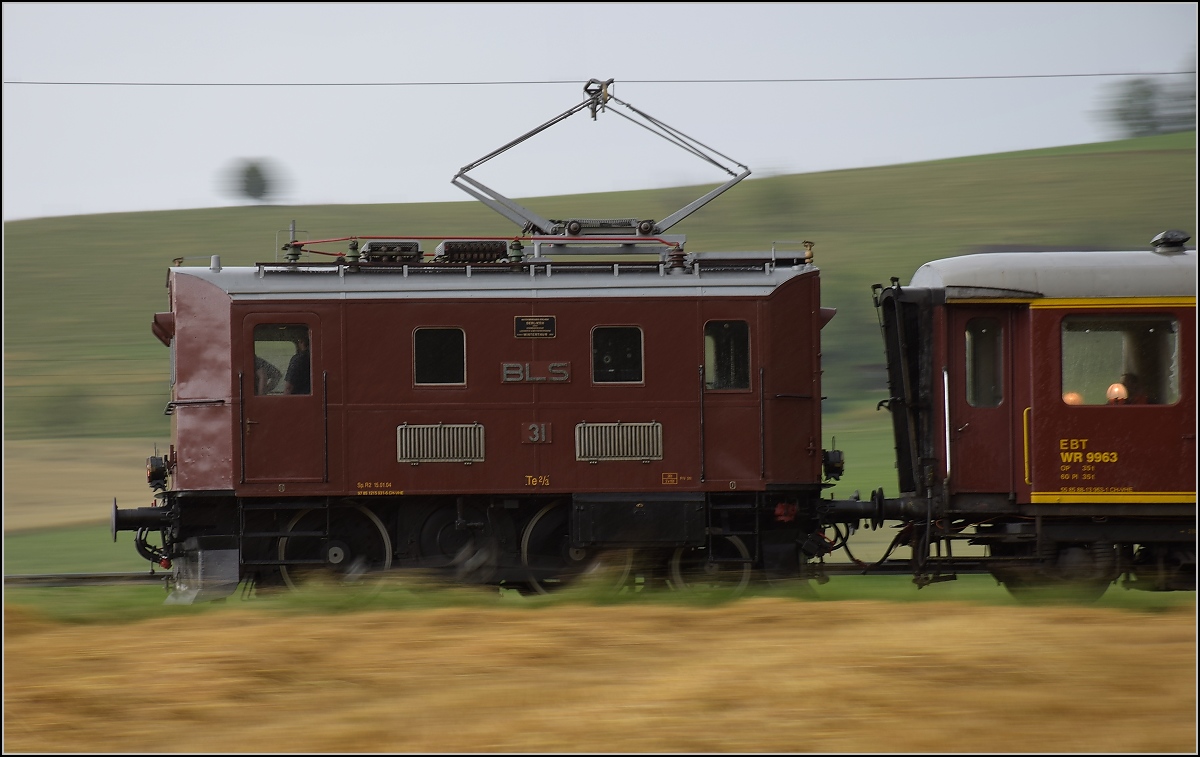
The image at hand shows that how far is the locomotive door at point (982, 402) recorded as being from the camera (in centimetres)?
1228

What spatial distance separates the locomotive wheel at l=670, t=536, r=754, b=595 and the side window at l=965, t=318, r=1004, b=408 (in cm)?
291

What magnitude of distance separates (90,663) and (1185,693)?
22.9 ft

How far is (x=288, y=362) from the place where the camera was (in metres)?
12.4

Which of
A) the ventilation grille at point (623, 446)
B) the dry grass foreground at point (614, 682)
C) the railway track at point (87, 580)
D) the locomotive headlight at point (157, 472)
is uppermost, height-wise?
the ventilation grille at point (623, 446)

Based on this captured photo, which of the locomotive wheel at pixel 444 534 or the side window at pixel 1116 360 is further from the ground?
the side window at pixel 1116 360

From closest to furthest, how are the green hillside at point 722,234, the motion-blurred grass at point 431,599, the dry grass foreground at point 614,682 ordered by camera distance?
the dry grass foreground at point 614,682 → the motion-blurred grass at point 431,599 → the green hillside at point 722,234

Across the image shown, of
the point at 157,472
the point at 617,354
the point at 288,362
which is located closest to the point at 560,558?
the point at 617,354

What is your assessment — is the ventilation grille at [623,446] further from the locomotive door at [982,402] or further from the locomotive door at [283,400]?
the locomotive door at [982,402]

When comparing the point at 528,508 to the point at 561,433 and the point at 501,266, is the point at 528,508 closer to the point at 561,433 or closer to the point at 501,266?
the point at 561,433

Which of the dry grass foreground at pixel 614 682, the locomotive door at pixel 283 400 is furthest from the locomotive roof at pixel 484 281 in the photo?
the dry grass foreground at pixel 614 682

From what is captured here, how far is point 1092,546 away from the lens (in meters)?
12.2

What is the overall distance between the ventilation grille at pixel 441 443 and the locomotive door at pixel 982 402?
487cm

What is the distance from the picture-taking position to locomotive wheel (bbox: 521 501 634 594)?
41.6 feet

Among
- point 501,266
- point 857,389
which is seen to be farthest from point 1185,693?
point 857,389
